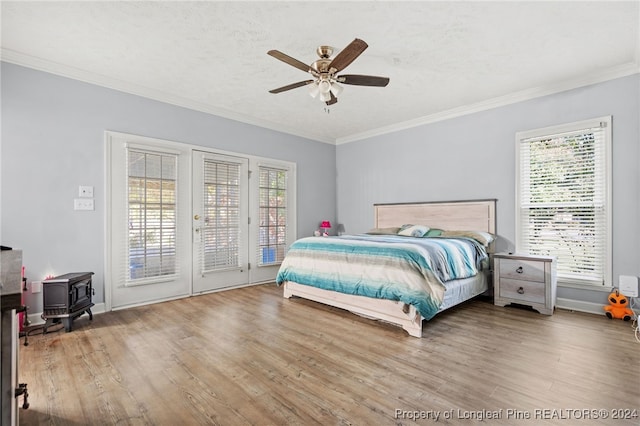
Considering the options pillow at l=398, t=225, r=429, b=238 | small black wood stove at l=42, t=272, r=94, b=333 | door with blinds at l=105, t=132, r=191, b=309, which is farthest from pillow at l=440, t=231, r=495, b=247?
small black wood stove at l=42, t=272, r=94, b=333

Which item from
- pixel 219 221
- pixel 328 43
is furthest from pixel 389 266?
pixel 219 221

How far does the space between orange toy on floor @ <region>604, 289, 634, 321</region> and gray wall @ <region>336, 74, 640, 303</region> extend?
0.60 ft

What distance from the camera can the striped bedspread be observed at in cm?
274

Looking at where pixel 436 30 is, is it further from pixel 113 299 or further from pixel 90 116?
pixel 113 299

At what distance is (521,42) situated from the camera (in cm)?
279

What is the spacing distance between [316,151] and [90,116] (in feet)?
11.7

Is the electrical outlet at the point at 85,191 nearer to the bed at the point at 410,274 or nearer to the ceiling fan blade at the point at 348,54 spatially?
the bed at the point at 410,274

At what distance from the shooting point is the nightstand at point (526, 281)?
3266 millimetres

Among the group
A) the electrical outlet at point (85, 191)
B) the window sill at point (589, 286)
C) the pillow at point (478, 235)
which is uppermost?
the electrical outlet at point (85, 191)

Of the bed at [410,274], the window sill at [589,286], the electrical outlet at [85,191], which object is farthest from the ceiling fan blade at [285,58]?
the window sill at [589,286]

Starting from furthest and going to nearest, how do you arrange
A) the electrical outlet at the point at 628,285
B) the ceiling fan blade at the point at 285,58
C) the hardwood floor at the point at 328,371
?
the electrical outlet at the point at 628,285 < the ceiling fan blade at the point at 285,58 < the hardwood floor at the point at 328,371

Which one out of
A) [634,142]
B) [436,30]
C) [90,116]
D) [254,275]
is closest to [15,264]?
[90,116]

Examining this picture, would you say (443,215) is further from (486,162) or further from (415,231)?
(486,162)

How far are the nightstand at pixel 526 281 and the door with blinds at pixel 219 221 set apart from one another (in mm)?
3489
